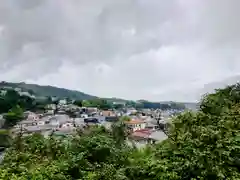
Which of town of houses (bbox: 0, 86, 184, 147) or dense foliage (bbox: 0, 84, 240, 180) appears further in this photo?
town of houses (bbox: 0, 86, 184, 147)

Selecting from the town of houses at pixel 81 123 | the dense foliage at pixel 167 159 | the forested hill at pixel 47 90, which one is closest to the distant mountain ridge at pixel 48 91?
the forested hill at pixel 47 90

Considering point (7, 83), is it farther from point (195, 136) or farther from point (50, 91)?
point (195, 136)

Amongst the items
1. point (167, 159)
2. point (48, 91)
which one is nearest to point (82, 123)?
point (167, 159)

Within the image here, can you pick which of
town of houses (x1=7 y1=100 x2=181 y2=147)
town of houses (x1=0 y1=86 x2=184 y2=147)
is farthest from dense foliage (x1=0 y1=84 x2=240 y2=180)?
town of houses (x1=0 y1=86 x2=184 y2=147)

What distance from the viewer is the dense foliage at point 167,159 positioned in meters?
7.88

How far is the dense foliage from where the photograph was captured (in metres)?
7.88

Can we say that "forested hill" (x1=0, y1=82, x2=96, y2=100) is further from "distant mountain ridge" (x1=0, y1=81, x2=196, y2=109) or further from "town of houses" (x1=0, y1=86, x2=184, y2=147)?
"town of houses" (x1=0, y1=86, x2=184, y2=147)

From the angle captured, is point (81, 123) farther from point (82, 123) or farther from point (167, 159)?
point (167, 159)

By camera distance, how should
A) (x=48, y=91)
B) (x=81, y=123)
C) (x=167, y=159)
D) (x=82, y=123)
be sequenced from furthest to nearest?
(x=48, y=91) < (x=81, y=123) < (x=82, y=123) < (x=167, y=159)

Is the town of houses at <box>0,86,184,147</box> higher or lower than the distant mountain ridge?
lower

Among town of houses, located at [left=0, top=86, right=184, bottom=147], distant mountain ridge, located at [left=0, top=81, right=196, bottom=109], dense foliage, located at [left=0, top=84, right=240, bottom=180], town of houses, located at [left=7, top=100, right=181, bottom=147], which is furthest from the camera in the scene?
distant mountain ridge, located at [left=0, top=81, right=196, bottom=109]

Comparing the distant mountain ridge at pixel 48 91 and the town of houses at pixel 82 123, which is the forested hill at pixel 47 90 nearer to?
the distant mountain ridge at pixel 48 91

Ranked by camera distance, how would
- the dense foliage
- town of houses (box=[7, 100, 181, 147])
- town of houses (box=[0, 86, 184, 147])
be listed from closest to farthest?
the dense foliage
town of houses (box=[0, 86, 184, 147])
town of houses (box=[7, 100, 181, 147])

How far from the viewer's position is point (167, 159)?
8.66m
